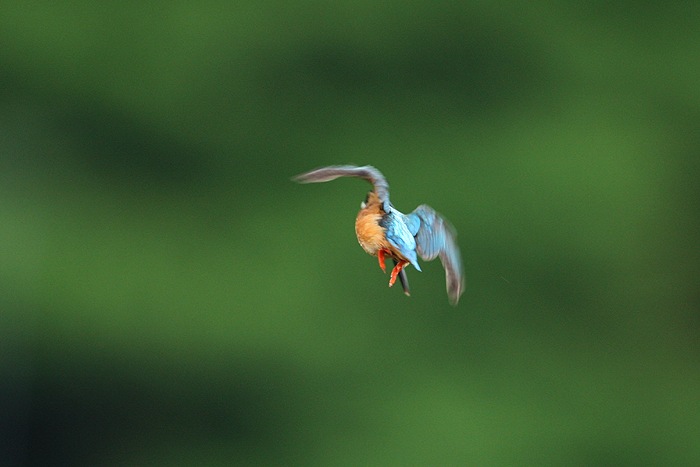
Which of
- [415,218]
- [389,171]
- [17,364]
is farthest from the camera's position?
[17,364]

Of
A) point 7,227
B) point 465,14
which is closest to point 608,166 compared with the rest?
point 465,14

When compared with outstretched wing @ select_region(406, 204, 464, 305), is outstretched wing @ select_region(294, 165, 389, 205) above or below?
above

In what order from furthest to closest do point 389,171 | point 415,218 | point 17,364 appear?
point 17,364, point 389,171, point 415,218

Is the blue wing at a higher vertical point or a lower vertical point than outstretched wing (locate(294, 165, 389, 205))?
lower

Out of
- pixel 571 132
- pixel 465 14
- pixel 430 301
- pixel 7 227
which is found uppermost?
pixel 465 14

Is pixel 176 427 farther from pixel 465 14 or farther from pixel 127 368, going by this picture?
pixel 465 14

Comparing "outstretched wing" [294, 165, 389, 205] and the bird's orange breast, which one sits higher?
"outstretched wing" [294, 165, 389, 205]
